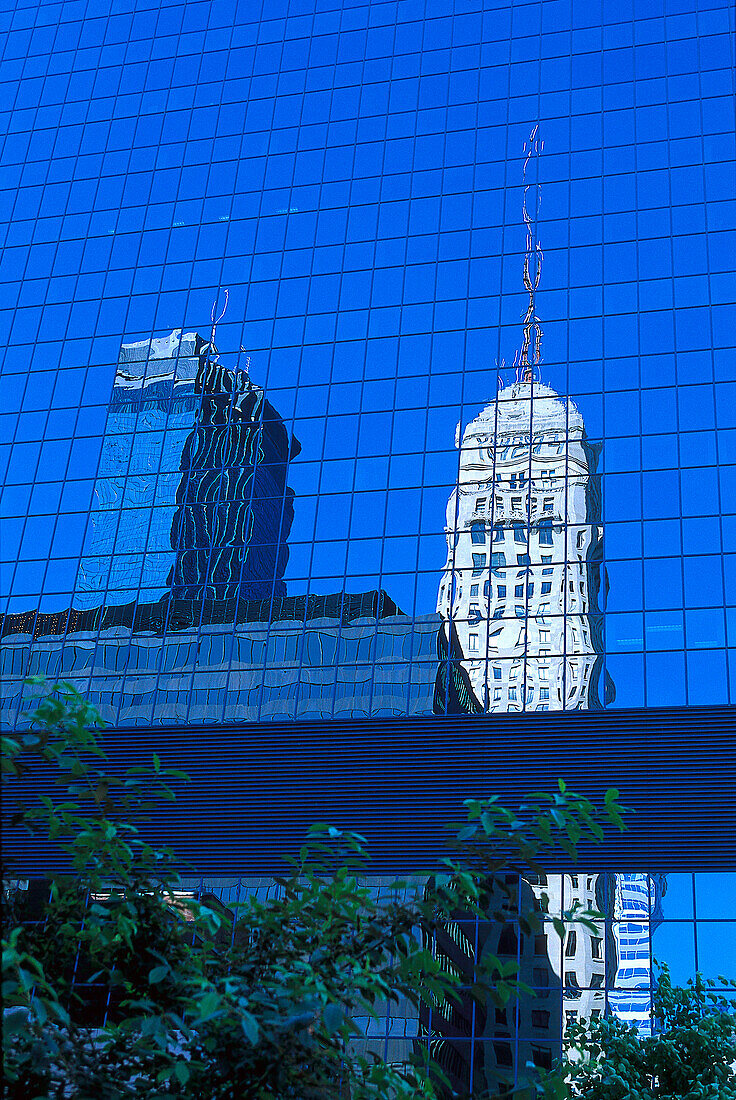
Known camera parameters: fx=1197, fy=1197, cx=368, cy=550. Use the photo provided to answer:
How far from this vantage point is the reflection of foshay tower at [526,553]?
99.7 feet

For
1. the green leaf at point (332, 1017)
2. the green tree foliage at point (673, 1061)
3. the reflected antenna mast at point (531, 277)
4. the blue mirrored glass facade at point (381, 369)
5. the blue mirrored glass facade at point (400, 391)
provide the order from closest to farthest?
the green leaf at point (332, 1017) < the green tree foliage at point (673, 1061) < the blue mirrored glass facade at point (400, 391) < the blue mirrored glass facade at point (381, 369) < the reflected antenna mast at point (531, 277)

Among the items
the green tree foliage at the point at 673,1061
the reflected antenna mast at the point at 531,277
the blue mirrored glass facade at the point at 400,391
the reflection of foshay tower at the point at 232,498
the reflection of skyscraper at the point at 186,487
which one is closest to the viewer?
the green tree foliage at the point at 673,1061

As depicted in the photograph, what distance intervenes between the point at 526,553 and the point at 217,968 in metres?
25.2

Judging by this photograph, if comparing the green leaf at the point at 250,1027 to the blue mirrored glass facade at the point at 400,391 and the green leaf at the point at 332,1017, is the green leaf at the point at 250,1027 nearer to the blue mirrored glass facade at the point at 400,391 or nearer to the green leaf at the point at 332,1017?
the green leaf at the point at 332,1017

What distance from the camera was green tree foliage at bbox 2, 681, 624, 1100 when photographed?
5.98 m

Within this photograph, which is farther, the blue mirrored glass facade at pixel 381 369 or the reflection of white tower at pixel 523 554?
the blue mirrored glass facade at pixel 381 369

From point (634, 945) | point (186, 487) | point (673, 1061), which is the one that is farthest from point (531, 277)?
point (673, 1061)

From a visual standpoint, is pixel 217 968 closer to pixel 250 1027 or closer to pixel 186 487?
pixel 250 1027

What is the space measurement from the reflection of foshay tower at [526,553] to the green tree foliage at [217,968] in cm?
2309

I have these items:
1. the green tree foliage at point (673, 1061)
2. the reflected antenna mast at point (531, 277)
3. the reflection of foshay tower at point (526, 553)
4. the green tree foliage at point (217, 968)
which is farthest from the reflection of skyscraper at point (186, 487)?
the green tree foliage at point (217, 968)

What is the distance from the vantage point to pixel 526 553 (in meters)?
31.8

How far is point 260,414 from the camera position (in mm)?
36281

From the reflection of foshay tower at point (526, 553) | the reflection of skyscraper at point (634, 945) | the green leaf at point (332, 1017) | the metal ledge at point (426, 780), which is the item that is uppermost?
the reflection of foshay tower at point (526, 553)

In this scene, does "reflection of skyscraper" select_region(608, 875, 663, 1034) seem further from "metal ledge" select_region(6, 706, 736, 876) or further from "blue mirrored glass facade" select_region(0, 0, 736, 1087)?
"metal ledge" select_region(6, 706, 736, 876)
